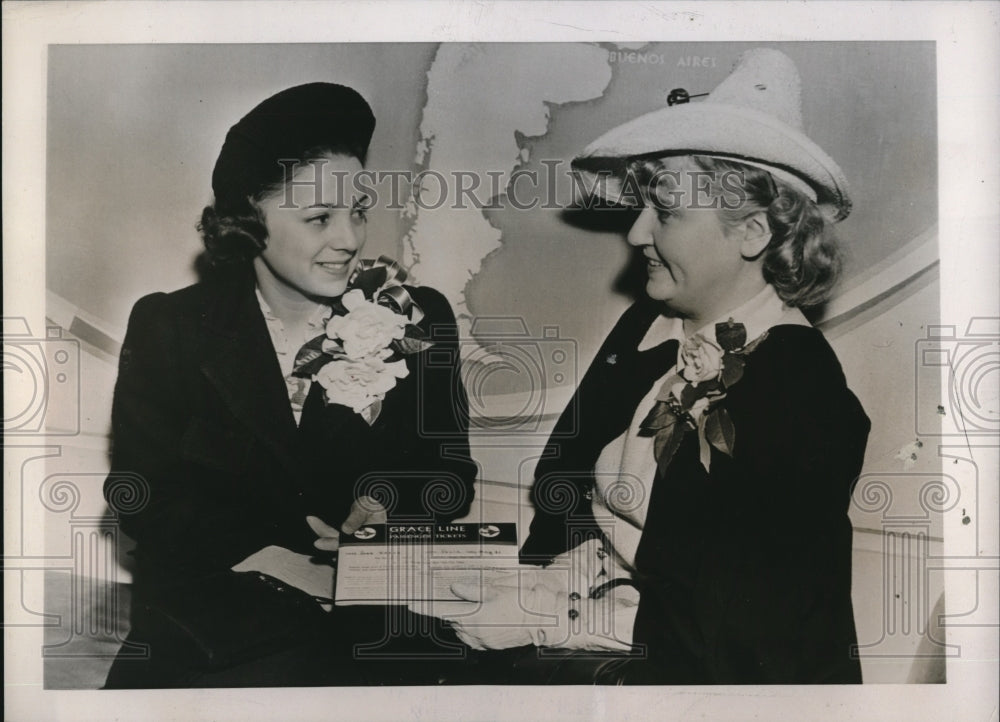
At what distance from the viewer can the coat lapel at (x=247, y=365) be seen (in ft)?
5.91

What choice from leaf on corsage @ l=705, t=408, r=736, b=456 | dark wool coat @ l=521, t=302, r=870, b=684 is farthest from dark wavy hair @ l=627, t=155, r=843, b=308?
leaf on corsage @ l=705, t=408, r=736, b=456

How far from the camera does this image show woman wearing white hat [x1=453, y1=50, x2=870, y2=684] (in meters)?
1.80

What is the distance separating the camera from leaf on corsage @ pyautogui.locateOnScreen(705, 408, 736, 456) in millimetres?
1799

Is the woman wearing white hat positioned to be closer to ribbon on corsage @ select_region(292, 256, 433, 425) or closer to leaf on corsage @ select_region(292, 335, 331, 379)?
ribbon on corsage @ select_region(292, 256, 433, 425)

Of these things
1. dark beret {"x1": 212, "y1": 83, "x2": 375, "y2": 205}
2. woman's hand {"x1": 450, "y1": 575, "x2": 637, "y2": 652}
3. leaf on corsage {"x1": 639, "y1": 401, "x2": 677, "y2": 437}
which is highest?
dark beret {"x1": 212, "y1": 83, "x2": 375, "y2": 205}

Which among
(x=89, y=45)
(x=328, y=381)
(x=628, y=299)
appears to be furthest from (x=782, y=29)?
(x=89, y=45)

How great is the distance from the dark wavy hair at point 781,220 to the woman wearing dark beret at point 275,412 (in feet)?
2.19

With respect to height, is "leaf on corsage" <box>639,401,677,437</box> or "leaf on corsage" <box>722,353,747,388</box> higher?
"leaf on corsage" <box>722,353,747,388</box>

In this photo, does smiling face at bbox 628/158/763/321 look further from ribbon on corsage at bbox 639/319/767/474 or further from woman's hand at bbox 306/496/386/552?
woman's hand at bbox 306/496/386/552

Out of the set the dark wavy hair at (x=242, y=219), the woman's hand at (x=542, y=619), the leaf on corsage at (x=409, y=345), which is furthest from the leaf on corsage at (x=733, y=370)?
the dark wavy hair at (x=242, y=219)

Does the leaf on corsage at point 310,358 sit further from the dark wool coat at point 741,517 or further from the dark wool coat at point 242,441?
the dark wool coat at point 741,517

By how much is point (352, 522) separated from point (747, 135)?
4.10 ft

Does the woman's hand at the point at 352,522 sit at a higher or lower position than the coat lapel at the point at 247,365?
lower

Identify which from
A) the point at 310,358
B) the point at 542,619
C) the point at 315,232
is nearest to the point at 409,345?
the point at 310,358
